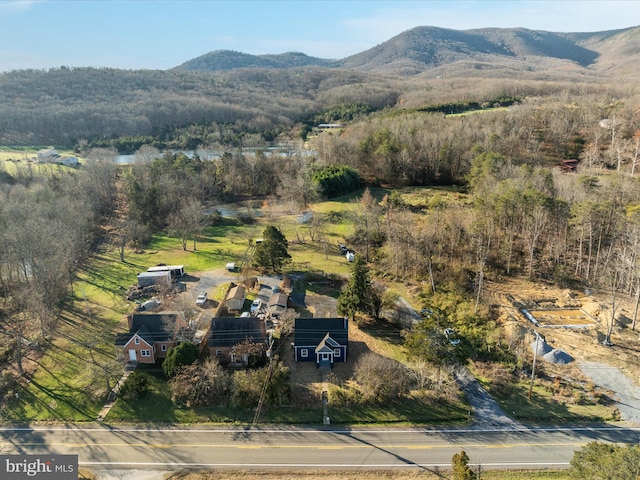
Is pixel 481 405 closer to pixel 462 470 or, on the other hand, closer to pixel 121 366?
pixel 462 470

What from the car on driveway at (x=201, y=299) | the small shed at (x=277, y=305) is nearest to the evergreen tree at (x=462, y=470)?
the small shed at (x=277, y=305)

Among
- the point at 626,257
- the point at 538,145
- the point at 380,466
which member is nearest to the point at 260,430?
the point at 380,466

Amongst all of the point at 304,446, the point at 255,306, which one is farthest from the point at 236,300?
the point at 304,446

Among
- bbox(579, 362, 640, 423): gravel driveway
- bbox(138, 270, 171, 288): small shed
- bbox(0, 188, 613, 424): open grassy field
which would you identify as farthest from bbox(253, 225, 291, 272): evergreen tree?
bbox(579, 362, 640, 423): gravel driveway

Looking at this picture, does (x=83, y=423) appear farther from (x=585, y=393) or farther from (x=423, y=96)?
(x=423, y=96)

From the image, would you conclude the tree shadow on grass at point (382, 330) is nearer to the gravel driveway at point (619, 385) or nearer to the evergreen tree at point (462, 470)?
the gravel driveway at point (619, 385)

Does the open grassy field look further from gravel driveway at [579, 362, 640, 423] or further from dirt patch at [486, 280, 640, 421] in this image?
dirt patch at [486, 280, 640, 421]
